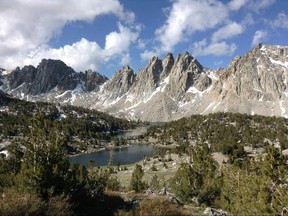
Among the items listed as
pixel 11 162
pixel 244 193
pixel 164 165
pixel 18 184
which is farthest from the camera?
pixel 164 165

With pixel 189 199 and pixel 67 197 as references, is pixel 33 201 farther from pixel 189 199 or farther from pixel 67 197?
pixel 189 199

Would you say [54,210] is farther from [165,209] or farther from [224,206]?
[224,206]

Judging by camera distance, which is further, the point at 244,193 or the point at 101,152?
the point at 101,152

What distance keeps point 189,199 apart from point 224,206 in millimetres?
4219

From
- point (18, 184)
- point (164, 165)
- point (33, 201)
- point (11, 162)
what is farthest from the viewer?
point (164, 165)

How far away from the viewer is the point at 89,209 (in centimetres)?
2838

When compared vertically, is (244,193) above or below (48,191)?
below

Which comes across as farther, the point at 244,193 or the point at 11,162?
the point at 11,162

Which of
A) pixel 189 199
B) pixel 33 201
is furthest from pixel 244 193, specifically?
pixel 33 201

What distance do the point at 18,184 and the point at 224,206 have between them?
81.3 feet

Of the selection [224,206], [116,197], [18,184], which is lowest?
[224,206]

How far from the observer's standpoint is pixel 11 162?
65500 mm

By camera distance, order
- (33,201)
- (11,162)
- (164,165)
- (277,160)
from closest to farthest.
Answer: (33,201)
(277,160)
(11,162)
(164,165)

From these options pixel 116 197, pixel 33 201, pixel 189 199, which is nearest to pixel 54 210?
pixel 33 201
